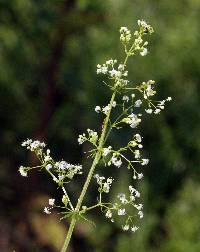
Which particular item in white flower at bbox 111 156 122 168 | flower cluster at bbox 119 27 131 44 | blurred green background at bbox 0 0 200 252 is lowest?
white flower at bbox 111 156 122 168

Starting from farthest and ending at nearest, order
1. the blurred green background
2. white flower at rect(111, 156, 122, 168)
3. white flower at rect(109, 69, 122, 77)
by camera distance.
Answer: the blurred green background, white flower at rect(109, 69, 122, 77), white flower at rect(111, 156, 122, 168)

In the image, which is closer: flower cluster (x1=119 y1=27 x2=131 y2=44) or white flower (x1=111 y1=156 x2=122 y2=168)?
white flower (x1=111 y1=156 x2=122 y2=168)

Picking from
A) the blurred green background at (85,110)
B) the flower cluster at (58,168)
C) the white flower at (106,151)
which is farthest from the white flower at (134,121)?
the blurred green background at (85,110)

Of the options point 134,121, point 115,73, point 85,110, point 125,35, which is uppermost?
point 85,110

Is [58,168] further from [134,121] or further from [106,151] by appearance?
[134,121]

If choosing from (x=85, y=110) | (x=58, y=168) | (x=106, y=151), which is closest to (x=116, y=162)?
(x=106, y=151)

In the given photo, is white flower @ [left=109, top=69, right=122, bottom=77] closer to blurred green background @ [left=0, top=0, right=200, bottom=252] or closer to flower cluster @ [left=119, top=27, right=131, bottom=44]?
flower cluster @ [left=119, top=27, right=131, bottom=44]

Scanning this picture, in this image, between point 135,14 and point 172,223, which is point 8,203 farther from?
point 135,14

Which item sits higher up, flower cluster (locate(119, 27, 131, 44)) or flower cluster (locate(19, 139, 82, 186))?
flower cluster (locate(119, 27, 131, 44))

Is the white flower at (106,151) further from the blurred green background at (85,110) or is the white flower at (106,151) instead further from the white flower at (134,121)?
the blurred green background at (85,110)

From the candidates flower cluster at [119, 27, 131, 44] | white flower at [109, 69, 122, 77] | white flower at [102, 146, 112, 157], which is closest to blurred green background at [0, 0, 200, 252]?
flower cluster at [119, 27, 131, 44]
